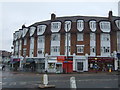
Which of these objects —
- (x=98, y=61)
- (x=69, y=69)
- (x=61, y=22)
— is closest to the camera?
(x=69, y=69)

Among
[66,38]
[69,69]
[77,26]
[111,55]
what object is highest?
[77,26]

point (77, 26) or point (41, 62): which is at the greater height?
point (77, 26)

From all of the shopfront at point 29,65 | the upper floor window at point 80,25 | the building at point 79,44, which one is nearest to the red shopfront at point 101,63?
the building at point 79,44

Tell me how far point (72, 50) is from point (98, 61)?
19.3 ft

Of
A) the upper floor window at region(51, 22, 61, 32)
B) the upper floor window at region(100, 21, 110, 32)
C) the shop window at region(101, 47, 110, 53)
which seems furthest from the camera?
the upper floor window at region(51, 22, 61, 32)

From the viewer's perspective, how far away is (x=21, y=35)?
50781mm

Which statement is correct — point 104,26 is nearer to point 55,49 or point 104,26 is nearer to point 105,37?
point 105,37


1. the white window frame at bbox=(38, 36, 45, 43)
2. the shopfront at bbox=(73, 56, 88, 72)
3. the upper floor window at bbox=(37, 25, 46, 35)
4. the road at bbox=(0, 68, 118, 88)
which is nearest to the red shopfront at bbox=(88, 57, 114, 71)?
the shopfront at bbox=(73, 56, 88, 72)

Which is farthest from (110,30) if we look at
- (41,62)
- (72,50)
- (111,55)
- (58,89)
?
(58,89)

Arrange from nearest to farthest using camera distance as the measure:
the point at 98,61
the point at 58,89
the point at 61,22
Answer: the point at 58,89
the point at 98,61
the point at 61,22

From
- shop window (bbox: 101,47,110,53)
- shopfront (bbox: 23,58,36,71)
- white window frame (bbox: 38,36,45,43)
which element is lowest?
shopfront (bbox: 23,58,36,71)

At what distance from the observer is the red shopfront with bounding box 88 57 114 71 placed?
129 feet

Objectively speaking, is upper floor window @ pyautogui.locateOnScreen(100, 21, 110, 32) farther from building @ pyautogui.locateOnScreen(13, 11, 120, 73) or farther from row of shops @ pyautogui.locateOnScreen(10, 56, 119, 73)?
row of shops @ pyautogui.locateOnScreen(10, 56, 119, 73)

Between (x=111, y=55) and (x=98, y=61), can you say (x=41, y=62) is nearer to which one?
(x=98, y=61)
